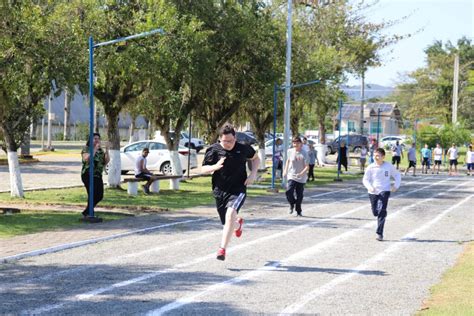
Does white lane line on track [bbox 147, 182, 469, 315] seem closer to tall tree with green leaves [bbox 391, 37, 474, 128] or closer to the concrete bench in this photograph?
the concrete bench

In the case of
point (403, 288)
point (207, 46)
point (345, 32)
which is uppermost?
point (345, 32)

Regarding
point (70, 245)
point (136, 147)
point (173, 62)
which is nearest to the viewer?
point (70, 245)

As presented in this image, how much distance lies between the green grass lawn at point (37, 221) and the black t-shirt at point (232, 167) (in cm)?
476

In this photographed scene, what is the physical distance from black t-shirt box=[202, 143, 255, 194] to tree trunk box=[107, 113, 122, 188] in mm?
13175

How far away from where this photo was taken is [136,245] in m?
12.4

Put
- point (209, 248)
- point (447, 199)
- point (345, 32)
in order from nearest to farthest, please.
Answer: point (209, 248) → point (447, 199) → point (345, 32)

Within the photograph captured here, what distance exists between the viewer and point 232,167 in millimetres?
10438

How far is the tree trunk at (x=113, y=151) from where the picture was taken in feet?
76.5

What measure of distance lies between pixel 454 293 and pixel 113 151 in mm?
16009

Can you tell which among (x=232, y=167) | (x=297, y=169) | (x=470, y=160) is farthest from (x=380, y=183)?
(x=470, y=160)

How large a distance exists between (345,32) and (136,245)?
30.5m

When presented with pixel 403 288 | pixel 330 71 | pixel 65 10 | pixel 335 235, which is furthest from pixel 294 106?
pixel 403 288

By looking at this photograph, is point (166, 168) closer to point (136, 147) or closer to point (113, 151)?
point (136, 147)

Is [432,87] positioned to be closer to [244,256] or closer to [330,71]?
[330,71]
